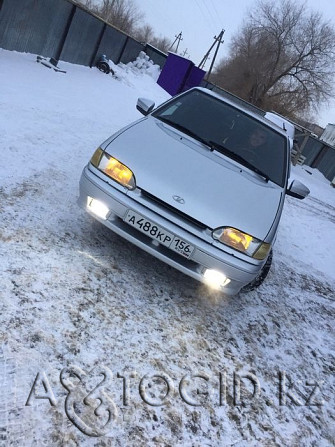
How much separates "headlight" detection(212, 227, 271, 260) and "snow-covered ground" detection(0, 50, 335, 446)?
0.67 metres

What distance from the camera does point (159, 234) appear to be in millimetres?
2832

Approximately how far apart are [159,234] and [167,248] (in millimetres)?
162

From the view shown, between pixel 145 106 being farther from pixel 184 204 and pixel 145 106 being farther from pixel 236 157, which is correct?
pixel 184 204

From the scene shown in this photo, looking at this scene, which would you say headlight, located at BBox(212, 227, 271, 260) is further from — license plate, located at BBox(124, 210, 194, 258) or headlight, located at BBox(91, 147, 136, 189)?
headlight, located at BBox(91, 147, 136, 189)

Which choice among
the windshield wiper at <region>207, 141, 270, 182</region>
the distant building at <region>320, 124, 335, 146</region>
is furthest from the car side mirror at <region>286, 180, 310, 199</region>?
the distant building at <region>320, 124, 335, 146</region>

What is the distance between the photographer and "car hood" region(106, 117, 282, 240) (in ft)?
9.45

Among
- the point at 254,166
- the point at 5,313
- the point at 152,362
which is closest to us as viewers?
the point at 5,313

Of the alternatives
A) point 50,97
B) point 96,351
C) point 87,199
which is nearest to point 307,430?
point 96,351

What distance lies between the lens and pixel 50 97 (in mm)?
7391

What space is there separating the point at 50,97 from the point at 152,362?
6319 millimetres

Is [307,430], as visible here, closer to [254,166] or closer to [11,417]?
[11,417]

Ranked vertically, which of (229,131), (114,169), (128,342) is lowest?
(128,342)

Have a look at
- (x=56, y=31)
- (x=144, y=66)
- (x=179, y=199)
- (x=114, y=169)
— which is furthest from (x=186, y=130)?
(x=144, y=66)

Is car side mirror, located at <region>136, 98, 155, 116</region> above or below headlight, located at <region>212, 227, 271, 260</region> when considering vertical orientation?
above
